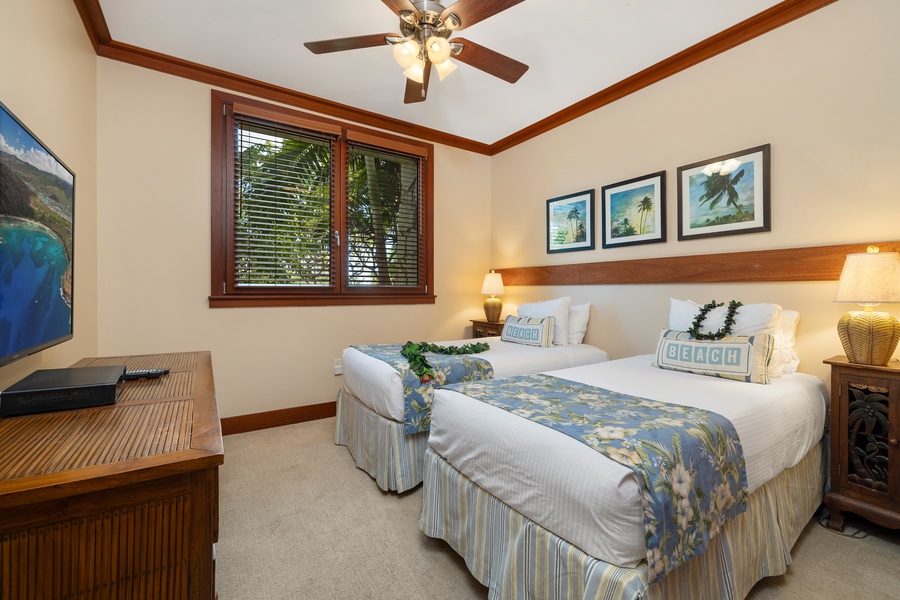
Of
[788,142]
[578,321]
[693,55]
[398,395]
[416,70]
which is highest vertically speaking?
[693,55]

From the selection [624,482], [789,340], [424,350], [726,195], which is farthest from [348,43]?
[789,340]

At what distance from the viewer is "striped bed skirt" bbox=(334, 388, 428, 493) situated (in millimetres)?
2178

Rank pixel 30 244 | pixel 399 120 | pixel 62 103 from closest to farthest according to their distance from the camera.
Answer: pixel 30 244 < pixel 62 103 < pixel 399 120

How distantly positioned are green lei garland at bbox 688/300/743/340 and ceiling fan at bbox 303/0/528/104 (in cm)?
182

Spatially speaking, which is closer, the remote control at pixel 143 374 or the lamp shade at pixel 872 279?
the remote control at pixel 143 374

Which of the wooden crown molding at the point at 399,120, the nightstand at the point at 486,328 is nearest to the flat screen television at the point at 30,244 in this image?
the wooden crown molding at the point at 399,120

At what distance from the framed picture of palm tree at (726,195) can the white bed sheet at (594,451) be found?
100cm

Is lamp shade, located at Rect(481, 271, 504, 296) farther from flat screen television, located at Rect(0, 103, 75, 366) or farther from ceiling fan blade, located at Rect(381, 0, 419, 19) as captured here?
flat screen television, located at Rect(0, 103, 75, 366)

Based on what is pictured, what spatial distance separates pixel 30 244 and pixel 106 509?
0.98 meters

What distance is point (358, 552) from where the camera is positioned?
68.0 inches

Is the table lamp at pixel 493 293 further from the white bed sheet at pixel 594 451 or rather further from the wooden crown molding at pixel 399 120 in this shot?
the white bed sheet at pixel 594 451

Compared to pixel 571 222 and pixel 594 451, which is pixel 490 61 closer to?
pixel 571 222

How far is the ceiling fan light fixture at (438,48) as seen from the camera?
1996mm

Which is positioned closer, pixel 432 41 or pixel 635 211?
pixel 432 41
